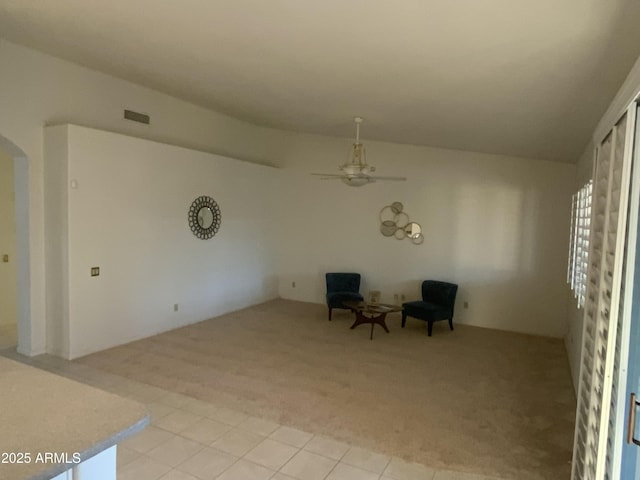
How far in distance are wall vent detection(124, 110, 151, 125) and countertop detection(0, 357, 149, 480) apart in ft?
14.5

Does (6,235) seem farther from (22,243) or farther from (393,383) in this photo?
(393,383)

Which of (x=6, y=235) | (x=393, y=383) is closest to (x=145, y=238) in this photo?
(x=6, y=235)

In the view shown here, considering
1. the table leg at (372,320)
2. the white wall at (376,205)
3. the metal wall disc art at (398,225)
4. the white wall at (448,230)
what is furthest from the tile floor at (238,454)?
the metal wall disc art at (398,225)

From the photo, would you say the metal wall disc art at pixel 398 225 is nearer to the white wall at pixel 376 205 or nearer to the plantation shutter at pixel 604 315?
the white wall at pixel 376 205

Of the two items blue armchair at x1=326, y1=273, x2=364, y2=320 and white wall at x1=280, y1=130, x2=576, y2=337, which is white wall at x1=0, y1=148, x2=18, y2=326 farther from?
blue armchair at x1=326, y1=273, x2=364, y2=320

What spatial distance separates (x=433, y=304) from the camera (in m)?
6.46

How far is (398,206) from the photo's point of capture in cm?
727

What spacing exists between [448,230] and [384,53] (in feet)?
14.6

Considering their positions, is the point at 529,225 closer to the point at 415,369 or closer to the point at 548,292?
the point at 548,292

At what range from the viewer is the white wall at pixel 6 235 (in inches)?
225

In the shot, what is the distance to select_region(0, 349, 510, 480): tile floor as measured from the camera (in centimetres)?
276

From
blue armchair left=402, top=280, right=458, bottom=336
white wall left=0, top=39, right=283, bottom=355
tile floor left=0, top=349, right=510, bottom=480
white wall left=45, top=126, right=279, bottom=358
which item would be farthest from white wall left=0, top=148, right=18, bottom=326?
blue armchair left=402, top=280, right=458, bottom=336

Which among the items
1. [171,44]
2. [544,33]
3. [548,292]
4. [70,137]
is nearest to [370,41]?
[544,33]

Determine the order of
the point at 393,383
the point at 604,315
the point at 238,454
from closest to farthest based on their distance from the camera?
the point at 604,315 → the point at 238,454 → the point at 393,383
